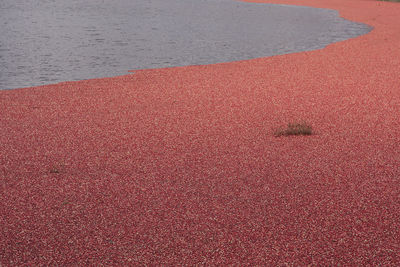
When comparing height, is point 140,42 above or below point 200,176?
below

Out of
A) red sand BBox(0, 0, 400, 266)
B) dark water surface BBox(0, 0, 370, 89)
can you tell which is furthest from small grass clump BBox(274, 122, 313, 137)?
dark water surface BBox(0, 0, 370, 89)

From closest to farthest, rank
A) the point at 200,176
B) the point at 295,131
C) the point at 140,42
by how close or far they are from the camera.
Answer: the point at 200,176 < the point at 295,131 < the point at 140,42

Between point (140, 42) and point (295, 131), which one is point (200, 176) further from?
point (140, 42)

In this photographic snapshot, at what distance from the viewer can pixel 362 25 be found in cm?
3503

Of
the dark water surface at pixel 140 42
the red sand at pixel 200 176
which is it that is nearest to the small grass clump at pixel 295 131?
the red sand at pixel 200 176

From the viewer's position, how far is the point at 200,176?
7.34 meters

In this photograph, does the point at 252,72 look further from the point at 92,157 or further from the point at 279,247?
the point at 279,247

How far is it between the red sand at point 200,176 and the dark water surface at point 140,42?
5.14 meters

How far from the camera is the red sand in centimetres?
531

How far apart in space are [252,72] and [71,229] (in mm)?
12476

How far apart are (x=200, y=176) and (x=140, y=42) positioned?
69.1ft

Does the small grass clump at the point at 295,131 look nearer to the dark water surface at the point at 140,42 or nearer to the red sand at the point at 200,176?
the red sand at the point at 200,176

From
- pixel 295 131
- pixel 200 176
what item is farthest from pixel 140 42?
pixel 200 176

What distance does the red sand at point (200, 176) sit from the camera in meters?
5.31
